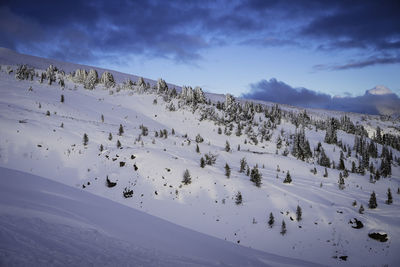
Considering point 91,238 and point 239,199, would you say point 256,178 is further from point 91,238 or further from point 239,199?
point 91,238

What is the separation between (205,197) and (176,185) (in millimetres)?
3902

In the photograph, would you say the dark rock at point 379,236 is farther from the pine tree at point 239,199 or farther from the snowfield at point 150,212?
the pine tree at point 239,199

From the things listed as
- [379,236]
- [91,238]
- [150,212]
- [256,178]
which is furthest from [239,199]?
[91,238]

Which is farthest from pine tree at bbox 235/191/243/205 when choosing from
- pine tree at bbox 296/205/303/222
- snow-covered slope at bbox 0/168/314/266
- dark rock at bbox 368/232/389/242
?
dark rock at bbox 368/232/389/242

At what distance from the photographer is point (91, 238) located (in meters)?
9.24

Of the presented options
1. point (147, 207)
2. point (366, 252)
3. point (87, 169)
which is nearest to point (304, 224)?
point (366, 252)

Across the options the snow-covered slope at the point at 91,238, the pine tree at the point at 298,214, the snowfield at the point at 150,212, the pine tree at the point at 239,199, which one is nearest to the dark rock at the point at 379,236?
the snowfield at the point at 150,212

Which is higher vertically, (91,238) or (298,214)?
(91,238)

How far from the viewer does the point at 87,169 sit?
2441cm

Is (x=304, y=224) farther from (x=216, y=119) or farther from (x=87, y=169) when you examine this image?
(x=216, y=119)

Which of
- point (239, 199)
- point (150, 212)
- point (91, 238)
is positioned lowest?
point (150, 212)

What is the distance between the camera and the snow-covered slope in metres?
6.77

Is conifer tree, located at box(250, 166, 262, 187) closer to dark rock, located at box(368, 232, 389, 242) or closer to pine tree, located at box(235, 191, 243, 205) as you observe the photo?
pine tree, located at box(235, 191, 243, 205)

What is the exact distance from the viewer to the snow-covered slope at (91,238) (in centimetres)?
677
